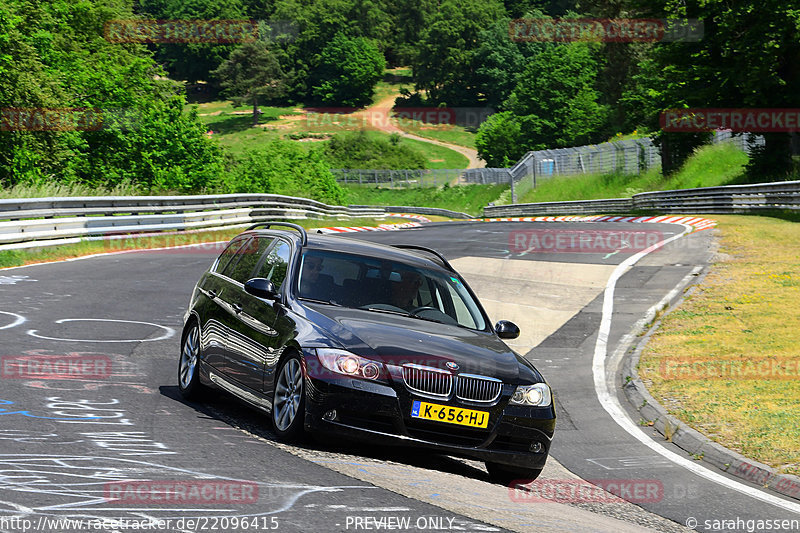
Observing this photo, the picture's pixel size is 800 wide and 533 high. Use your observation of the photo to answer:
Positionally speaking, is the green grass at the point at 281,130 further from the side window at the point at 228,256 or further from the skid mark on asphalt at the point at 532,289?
the side window at the point at 228,256

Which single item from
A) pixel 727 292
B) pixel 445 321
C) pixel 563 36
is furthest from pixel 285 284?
pixel 563 36

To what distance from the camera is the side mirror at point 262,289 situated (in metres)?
7.95

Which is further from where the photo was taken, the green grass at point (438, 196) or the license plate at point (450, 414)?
the green grass at point (438, 196)

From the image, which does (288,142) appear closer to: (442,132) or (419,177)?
(419,177)

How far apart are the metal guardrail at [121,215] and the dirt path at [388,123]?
96891mm

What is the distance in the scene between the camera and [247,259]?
9.20 metres

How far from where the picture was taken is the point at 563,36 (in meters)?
108

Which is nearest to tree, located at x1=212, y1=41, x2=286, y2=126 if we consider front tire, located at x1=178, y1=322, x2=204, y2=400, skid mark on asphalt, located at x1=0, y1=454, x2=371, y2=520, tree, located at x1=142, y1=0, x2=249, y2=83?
tree, located at x1=142, y1=0, x2=249, y2=83

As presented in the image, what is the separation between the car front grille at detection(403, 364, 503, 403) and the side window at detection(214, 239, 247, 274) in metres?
3.06

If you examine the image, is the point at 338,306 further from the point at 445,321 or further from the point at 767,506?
the point at 767,506

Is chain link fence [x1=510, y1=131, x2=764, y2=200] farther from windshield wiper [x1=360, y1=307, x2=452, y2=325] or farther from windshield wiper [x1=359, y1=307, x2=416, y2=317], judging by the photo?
windshield wiper [x1=359, y1=307, x2=416, y2=317]

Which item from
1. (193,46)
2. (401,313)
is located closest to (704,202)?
(401,313)

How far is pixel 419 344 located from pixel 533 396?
95 cm

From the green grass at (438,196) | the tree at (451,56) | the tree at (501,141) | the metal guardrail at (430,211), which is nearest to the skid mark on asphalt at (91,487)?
the metal guardrail at (430,211)
